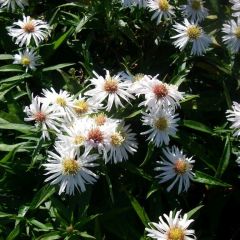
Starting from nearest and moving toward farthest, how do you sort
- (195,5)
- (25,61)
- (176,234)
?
(176,234)
(25,61)
(195,5)

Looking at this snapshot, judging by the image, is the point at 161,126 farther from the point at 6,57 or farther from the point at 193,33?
the point at 6,57

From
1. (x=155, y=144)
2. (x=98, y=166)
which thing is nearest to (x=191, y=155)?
(x=155, y=144)

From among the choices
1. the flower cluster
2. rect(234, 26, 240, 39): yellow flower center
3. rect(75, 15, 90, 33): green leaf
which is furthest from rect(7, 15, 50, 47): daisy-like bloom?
rect(234, 26, 240, 39): yellow flower center

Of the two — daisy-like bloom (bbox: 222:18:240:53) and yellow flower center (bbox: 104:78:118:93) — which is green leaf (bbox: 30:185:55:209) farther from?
daisy-like bloom (bbox: 222:18:240:53)

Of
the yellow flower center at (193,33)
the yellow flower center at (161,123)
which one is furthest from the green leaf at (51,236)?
the yellow flower center at (193,33)

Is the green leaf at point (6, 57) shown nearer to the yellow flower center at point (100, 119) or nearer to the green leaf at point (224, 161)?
the yellow flower center at point (100, 119)

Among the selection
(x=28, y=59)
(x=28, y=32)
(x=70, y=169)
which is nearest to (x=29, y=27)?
(x=28, y=32)

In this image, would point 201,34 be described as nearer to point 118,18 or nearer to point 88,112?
point 118,18
